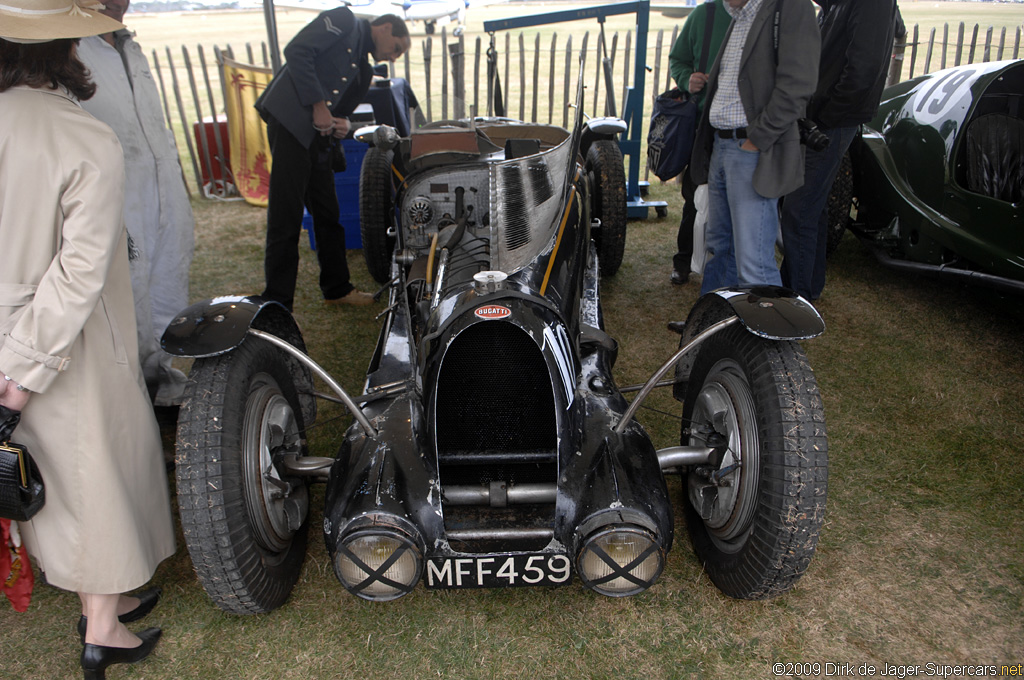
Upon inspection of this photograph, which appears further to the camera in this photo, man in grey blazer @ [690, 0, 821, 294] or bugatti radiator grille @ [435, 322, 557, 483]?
man in grey blazer @ [690, 0, 821, 294]

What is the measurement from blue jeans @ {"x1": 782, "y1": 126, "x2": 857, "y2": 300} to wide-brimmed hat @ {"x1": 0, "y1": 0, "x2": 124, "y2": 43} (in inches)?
128

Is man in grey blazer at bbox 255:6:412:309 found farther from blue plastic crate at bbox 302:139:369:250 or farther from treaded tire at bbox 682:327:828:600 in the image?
treaded tire at bbox 682:327:828:600

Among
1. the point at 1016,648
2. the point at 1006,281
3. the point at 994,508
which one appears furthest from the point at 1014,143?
the point at 1016,648

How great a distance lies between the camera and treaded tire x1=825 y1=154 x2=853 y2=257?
15.0ft

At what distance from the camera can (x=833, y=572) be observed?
2402 millimetres

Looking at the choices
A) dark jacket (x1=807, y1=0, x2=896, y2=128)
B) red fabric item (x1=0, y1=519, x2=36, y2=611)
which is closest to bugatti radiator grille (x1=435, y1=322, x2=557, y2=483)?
red fabric item (x1=0, y1=519, x2=36, y2=611)

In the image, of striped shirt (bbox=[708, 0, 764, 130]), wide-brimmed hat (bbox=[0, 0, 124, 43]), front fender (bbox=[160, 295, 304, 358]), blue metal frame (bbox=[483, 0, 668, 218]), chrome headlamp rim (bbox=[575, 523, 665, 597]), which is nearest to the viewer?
wide-brimmed hat (bbox=[0, 0, 124, 43])

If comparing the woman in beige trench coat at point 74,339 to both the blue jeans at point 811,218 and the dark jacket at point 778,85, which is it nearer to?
the dark jacket at point 778,85

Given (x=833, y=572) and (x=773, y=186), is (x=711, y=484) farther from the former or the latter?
(x=773, y=186)

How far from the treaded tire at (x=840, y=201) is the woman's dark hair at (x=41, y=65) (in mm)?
4280

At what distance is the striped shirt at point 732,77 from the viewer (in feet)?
10.4

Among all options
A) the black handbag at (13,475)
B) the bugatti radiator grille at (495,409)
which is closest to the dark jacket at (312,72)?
the bugatti radiator grille at (495,409)

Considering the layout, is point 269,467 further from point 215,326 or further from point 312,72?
point 312,72

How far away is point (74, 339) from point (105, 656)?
988mm
